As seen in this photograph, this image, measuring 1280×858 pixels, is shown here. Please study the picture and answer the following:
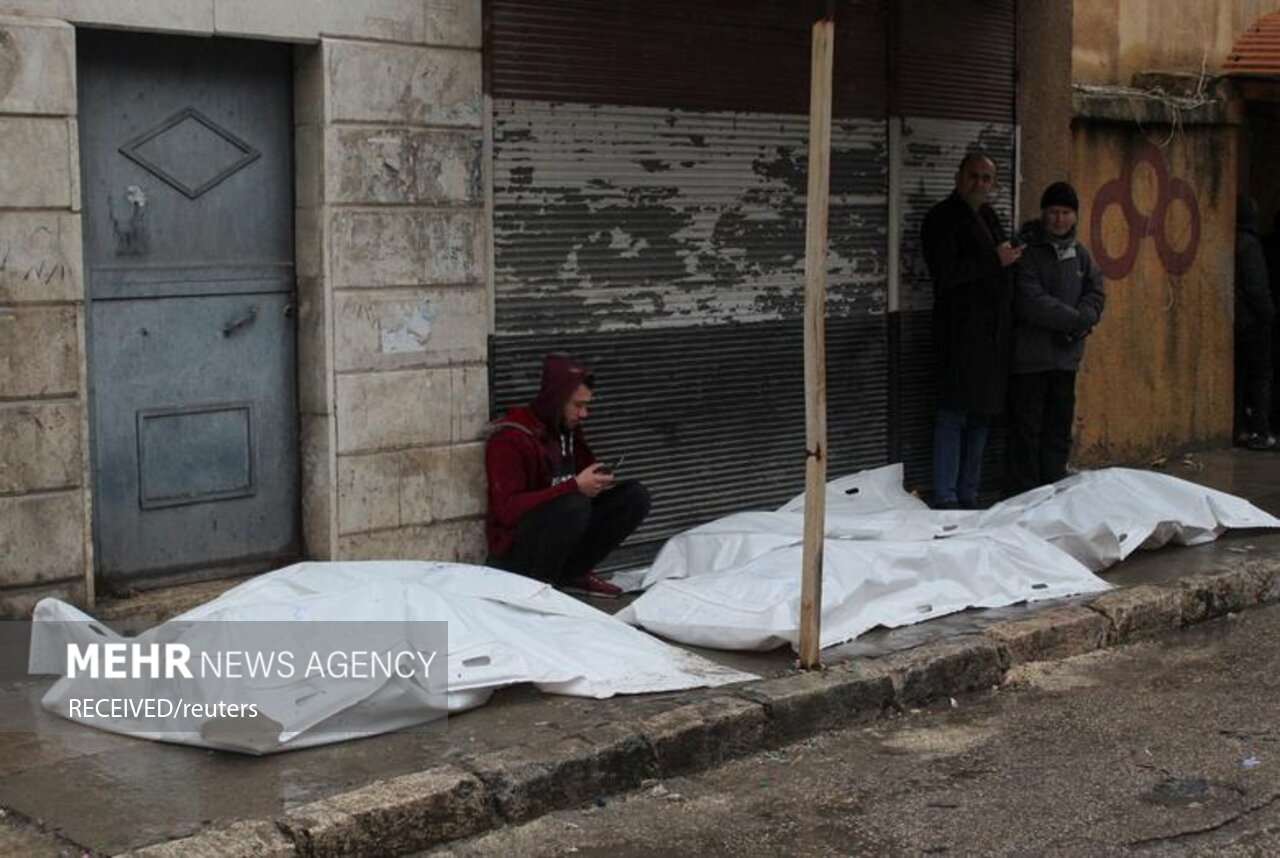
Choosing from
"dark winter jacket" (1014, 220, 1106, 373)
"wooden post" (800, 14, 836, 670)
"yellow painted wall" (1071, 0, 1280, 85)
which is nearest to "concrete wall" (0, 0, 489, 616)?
"wooden post" (800, 14, 836, 670)

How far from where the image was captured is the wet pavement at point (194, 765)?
5273mm

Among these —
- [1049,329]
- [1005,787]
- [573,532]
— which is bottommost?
[1005,787]

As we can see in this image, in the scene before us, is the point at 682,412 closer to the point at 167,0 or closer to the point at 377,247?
the point at 377,247

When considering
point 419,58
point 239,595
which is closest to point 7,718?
point 239,595

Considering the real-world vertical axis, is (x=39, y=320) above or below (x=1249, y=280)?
below

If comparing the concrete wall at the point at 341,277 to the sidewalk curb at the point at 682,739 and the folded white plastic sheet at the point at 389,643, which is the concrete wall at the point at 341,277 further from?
the sidewalk curb at the point at 682,739

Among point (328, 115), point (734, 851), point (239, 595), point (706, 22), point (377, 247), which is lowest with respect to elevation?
point (734, 851)

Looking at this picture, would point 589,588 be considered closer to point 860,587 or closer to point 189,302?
point 860,587

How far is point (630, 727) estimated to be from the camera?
6191mm

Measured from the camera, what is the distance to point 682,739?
20.4ft

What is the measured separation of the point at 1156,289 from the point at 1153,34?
1.73m

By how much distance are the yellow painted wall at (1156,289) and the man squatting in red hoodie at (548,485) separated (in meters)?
4.75

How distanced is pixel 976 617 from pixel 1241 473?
16.1 ft

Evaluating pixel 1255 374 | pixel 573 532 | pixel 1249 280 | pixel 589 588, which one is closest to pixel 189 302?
pixel 573 532
